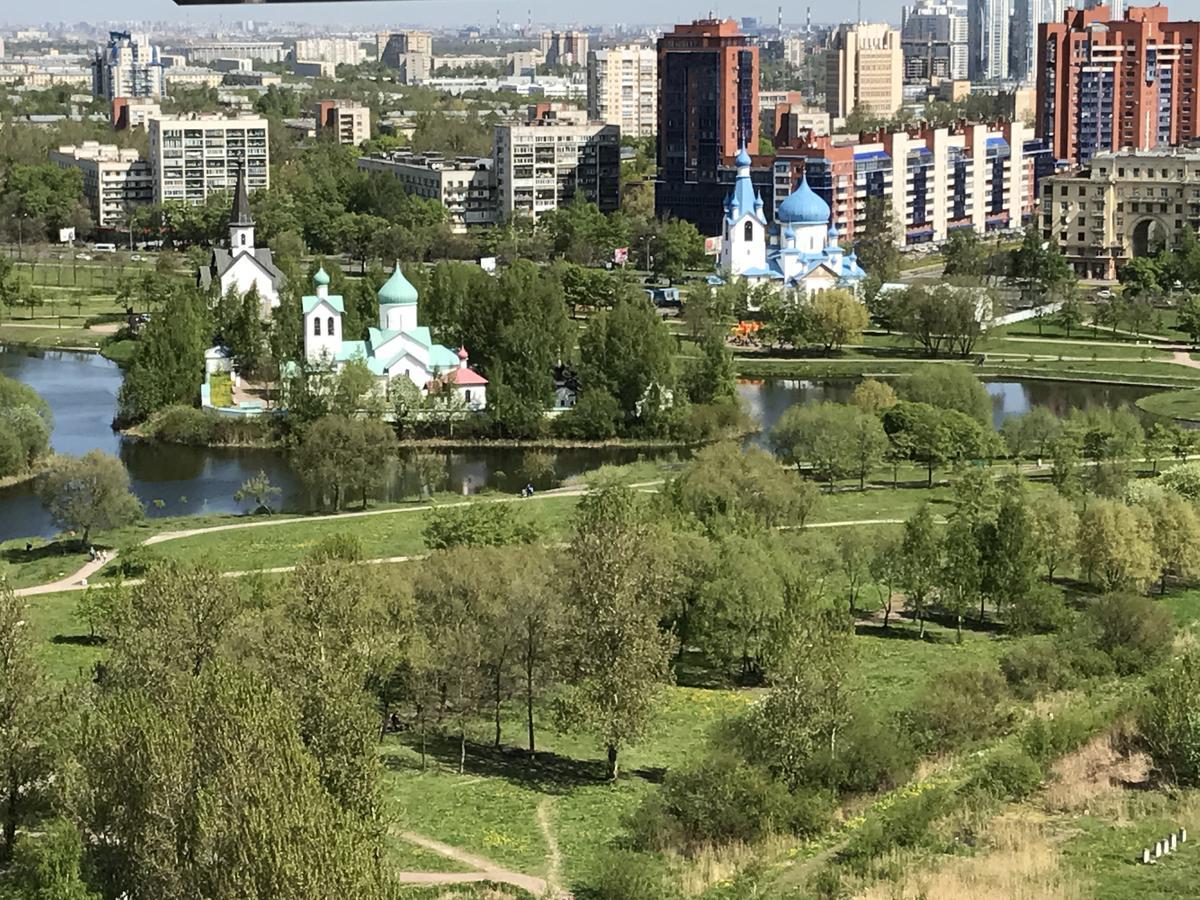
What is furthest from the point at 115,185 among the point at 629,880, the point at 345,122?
the point at 629,880

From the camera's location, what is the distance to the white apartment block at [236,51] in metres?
54.8

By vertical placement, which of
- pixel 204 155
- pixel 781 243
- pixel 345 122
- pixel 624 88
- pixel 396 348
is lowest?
pixel 396 348

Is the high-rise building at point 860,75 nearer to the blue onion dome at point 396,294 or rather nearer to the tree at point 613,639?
the blue onion dome at point 396,294

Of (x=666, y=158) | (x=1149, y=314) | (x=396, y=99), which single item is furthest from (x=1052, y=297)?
(x=396, y=99)

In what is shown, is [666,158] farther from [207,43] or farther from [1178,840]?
[207,43]

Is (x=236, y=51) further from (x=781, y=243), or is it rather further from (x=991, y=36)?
(x=781, y=243)

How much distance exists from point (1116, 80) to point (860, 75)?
1576 centimetres

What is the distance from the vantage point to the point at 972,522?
8773 millimetres

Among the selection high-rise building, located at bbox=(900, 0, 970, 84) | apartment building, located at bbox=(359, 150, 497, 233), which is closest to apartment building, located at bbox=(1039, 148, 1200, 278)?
apartment building, located at bbox=(359, 150, 497, 233)

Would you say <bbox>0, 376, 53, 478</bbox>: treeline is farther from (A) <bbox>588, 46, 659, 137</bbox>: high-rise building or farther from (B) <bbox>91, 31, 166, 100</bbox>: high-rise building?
(B) <bbox>91, 31, 166, 100</bbox>: high-rise building

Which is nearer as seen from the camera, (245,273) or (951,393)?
(951,393)

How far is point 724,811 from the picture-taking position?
597cm

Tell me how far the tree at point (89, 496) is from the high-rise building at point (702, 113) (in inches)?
552

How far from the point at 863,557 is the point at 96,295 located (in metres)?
13.1
